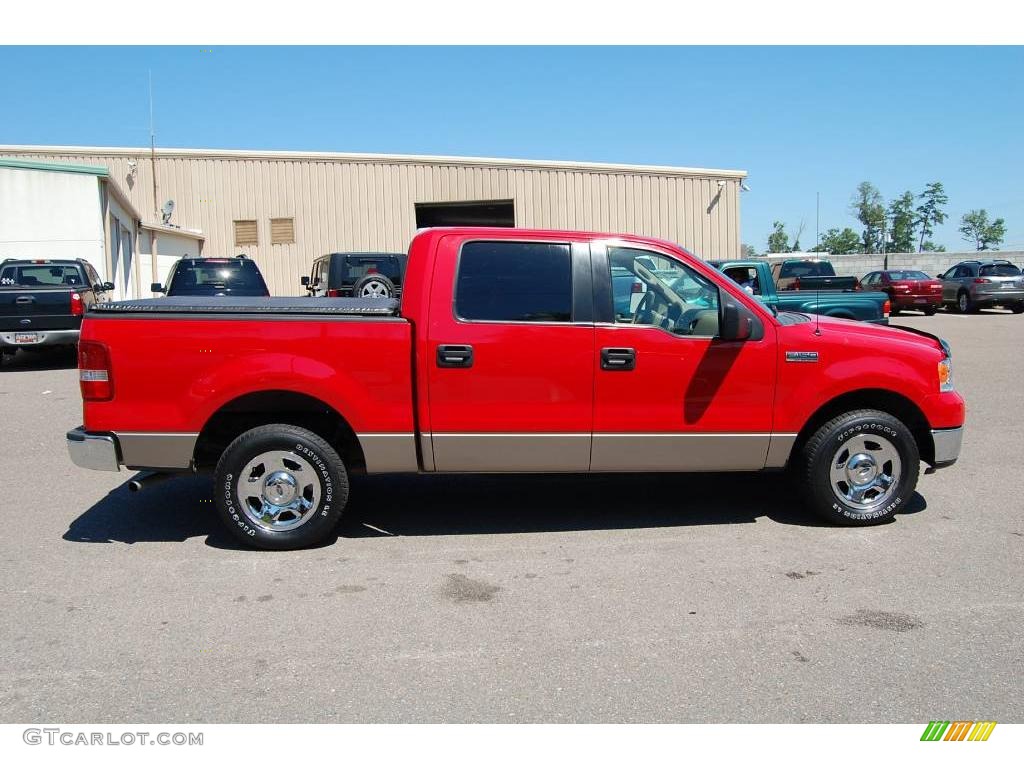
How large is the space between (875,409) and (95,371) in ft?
16.2

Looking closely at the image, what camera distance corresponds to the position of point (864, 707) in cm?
350

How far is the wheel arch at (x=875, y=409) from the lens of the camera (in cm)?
585

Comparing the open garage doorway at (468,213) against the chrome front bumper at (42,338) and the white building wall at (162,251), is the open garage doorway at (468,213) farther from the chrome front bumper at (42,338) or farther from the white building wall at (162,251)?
the chrome front bumper at (42,338)

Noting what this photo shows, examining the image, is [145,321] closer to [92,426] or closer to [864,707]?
[92,426]

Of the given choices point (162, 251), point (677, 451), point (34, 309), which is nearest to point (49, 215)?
point (34, 309)

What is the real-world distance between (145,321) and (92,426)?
72 cm

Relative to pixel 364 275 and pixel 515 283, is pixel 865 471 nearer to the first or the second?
pixel 515 283

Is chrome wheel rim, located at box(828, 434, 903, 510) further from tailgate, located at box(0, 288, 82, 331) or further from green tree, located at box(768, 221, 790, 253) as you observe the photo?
green tree, located at box(768, 221, 790, 253)

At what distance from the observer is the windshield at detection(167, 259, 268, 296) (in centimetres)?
1689

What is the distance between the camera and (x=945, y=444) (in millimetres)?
5848

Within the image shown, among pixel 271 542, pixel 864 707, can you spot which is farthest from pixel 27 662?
pixel 864 707

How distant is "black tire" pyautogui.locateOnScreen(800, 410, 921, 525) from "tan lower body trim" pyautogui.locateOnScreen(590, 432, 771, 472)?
1.17 feet

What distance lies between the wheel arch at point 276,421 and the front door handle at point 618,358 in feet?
5.24

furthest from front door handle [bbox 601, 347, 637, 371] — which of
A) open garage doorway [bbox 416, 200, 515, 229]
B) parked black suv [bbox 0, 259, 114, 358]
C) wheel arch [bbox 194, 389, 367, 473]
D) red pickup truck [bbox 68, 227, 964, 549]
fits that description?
open garage doorway [bbox 416, 200, 515, 229]
